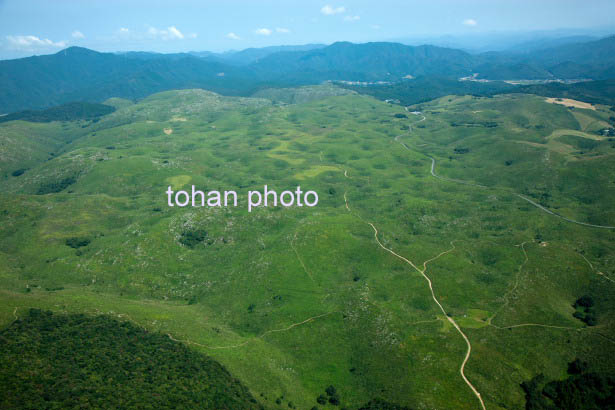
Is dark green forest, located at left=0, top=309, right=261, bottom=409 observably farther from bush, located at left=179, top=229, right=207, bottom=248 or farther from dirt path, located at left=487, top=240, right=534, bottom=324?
dirt path, located at left=487, top=240, right=534, bottom=324

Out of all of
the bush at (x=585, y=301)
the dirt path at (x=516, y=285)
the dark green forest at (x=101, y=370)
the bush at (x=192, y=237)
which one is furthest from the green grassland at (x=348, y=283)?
the dark green forest at (x=101, y=370)

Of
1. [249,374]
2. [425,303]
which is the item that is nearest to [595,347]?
[425,303]

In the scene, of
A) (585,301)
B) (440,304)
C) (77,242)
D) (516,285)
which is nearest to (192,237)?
(77,242)

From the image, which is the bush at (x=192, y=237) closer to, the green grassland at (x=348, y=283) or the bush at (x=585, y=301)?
the green grassland at (x=348, y=283)

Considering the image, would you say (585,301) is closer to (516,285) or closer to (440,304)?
(516,285)

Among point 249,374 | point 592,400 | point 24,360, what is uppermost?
point 24,360

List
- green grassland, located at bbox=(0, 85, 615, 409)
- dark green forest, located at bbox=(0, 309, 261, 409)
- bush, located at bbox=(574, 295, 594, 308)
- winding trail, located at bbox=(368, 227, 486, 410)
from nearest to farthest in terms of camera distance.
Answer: dark green forest, located at bbox=(0, 309, 261, 409), winding trail, located at bbox=(368, 227, 486, 410), green grassland, located at bbox=(0, 85, 615, 409), bush, located at bbox=(574, 295, 594, 308)

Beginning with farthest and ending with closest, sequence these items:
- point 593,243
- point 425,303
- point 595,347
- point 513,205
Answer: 1. point 513,205
2. point 593,243
3. point 425,303
4. point 595,347

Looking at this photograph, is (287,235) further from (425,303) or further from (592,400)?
(592,400)

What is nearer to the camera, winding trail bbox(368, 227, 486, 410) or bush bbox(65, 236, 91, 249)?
winding trail bbox(368, 227, 486, 410)

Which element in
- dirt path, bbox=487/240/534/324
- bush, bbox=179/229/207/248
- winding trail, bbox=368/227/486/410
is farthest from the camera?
bush, bbox=179/229/207/248

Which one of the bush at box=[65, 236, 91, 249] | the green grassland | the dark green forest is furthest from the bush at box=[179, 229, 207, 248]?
the dark green forest
